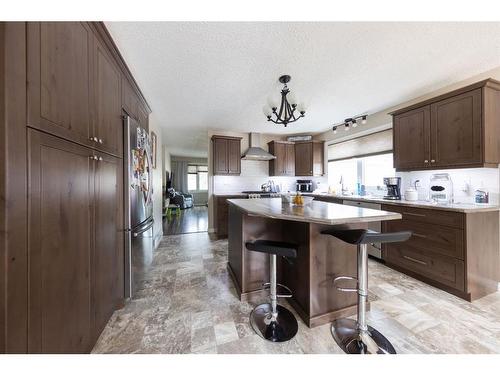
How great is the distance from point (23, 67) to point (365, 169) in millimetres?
4552

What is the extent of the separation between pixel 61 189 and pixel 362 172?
4.48 meters

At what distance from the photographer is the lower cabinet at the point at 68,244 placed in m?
0.82

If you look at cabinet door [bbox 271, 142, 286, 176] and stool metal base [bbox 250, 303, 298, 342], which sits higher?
cabinet door [bbox 271, 142, 286, 176]

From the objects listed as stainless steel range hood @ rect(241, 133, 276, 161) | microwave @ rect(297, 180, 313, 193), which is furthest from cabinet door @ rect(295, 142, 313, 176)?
stainless steel range hood @ rect(241, 133, 276, 161)

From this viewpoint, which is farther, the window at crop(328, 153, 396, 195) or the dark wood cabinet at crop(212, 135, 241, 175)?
the dark wood cabinet at crop(212, 135, 241, 175)

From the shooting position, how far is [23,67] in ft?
2.48

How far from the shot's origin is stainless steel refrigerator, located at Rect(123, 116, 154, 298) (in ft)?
5.85

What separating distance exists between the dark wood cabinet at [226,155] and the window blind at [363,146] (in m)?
2.42

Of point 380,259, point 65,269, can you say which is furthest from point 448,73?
point 65,269

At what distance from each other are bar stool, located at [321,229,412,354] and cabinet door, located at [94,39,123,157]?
187cm

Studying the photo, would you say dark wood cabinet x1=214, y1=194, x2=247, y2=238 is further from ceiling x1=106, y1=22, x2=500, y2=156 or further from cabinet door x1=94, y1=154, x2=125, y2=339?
cabinet door x1=94, y1=154, x2=125, y2=339

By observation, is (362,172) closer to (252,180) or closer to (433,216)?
(433,216)

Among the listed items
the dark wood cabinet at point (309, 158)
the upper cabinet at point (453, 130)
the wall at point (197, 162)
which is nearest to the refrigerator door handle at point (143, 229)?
the upper cabinet at point (453, 130)

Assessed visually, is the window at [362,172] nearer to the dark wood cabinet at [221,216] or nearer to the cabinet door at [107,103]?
the dark wood cabinet at [221,216]
